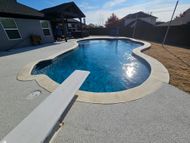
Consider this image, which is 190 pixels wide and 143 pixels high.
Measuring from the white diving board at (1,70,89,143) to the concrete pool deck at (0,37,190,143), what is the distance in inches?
13.6

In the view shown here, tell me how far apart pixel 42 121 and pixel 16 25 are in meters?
11.8

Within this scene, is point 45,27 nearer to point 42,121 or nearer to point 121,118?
point 42,121

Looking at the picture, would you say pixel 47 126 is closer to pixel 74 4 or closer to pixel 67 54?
pixel 67 54

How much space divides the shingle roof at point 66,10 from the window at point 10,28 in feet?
18.9

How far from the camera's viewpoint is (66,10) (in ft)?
50.6

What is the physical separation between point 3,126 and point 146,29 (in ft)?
70.9

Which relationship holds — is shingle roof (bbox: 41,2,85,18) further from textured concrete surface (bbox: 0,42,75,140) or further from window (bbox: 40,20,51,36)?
textured concrete surface (bbox: 0,42,75,140)

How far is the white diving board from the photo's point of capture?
171cm

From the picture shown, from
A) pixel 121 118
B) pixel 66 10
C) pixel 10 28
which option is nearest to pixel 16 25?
pixel 10 28

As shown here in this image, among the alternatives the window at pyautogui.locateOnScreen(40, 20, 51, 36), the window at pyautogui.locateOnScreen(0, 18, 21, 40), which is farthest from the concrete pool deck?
the window at pyautogui.locateOnScreen(40, 20, 51, 36)

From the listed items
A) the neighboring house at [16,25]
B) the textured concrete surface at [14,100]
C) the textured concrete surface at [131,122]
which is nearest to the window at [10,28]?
the neighboring house at [16,25]

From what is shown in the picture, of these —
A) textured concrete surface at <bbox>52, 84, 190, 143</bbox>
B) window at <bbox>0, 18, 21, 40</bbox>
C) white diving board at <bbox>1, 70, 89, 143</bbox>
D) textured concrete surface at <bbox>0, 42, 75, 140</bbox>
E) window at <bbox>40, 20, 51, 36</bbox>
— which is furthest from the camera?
window at <bbox>40, 20, 51, 36</bbox>

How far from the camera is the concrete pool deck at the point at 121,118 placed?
82.7 inches

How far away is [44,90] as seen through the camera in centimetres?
363
